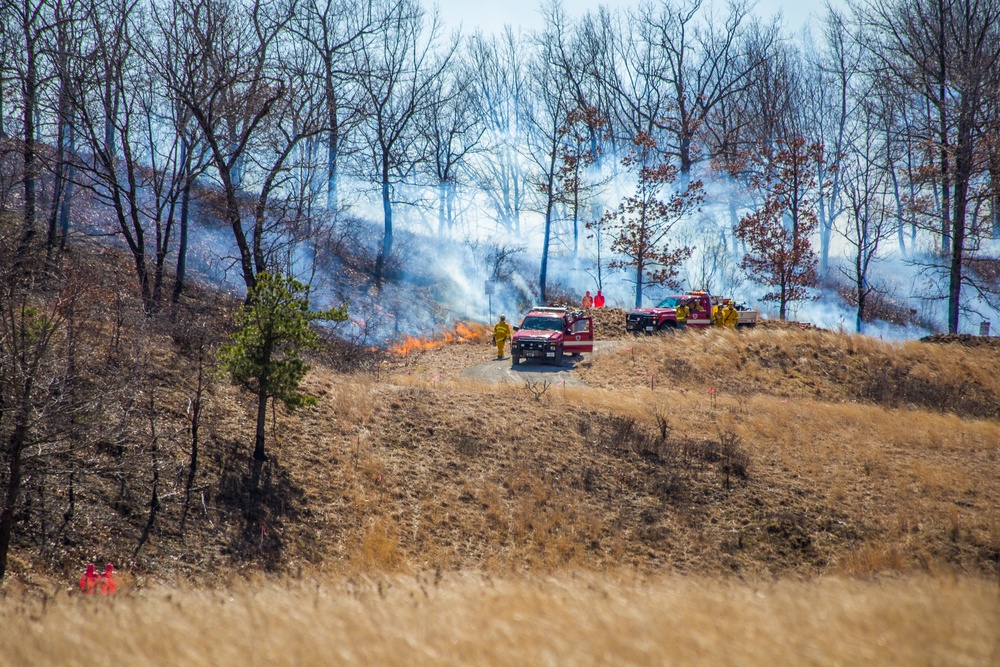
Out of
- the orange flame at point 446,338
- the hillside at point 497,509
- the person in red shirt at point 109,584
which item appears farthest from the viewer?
the orange flame at point 446,338

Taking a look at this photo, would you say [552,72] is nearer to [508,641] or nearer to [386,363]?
Result: [386,363]

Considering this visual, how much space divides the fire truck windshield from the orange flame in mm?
5361

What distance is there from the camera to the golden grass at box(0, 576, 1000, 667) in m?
5.55

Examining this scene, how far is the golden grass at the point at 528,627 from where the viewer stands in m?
5.55

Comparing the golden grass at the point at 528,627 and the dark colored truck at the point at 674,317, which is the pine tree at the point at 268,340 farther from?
the dark colored truck at the point at 674,317

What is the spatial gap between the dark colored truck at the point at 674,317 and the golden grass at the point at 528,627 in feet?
77.1

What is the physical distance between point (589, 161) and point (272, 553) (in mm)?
34573

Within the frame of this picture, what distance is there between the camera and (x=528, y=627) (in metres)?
6.32

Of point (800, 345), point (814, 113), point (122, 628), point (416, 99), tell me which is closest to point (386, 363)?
point (800, 345)

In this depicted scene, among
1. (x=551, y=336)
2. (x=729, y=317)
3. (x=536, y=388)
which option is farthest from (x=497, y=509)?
(x=729, y=317)

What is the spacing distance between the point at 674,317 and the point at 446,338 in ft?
34.8

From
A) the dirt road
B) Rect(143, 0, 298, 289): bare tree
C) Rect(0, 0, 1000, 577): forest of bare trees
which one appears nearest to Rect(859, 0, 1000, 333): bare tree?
Rect(0, 0, 1000, 577): forest of bare trees

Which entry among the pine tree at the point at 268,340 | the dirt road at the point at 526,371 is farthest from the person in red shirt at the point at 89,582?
the dirt road at the point at 526,371

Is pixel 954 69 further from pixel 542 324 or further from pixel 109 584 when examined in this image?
pixel 109 584
